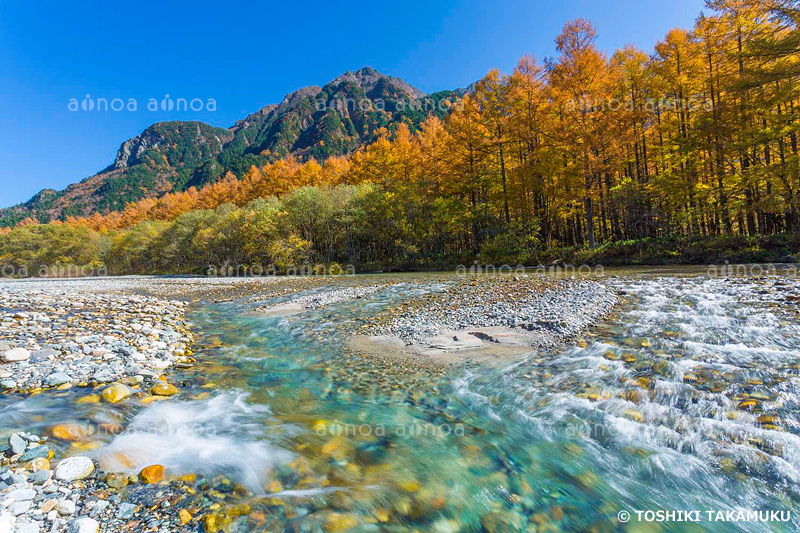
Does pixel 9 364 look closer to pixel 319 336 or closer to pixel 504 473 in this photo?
pixel 319 336

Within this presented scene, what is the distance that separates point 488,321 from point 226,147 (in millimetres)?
220244

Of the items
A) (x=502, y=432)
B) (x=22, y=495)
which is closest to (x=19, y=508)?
(x=22, y=495)

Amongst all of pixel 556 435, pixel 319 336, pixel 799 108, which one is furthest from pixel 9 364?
pixel 799 108

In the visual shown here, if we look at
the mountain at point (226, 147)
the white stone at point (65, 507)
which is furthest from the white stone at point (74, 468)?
the mountain at point (226, 147)

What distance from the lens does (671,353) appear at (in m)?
4.82

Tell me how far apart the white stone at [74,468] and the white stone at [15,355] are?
3766mm

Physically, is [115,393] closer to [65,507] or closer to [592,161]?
[65,507]

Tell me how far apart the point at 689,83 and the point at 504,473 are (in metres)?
23.5

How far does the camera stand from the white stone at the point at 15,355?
15.5 feet

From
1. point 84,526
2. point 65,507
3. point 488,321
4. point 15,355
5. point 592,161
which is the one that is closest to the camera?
point 84,526

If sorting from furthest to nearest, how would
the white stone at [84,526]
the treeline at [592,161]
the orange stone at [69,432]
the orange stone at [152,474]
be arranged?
the treeline at [592,161] < the orange stone at [69,432] < the orange stone at [152,474] < the white stone at [84,526]

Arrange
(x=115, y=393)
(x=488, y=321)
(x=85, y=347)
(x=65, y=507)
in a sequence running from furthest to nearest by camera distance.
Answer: (x=488, y=321)
(x=85, y=347)
(x=115, y=393)
(x=65, y=507)

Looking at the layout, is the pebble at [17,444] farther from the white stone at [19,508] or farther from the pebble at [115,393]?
the pebble at [115,393]

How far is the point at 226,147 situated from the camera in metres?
187
